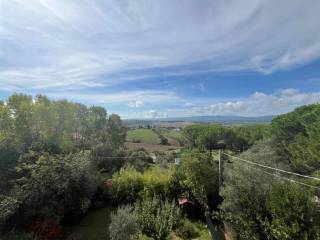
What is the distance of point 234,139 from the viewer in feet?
155

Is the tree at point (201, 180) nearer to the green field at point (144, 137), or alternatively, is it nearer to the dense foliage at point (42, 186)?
the dense foliage at point (42, 186)

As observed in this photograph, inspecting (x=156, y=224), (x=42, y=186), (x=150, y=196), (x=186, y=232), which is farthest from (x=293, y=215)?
(x=42, y=186)

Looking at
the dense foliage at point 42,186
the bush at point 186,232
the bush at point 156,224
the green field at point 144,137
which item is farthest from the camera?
the green field at point 144,137

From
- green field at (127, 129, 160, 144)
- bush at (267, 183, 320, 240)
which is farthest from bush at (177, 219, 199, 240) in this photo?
green field at (127, 129, 160, 144)

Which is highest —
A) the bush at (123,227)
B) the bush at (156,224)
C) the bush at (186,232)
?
the bush at (123,227)

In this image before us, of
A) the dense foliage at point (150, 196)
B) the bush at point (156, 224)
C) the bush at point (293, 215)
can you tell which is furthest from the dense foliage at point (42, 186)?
the bush at point (293, 215)

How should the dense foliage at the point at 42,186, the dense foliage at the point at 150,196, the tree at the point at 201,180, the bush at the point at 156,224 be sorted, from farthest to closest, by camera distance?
the tree at the point at 201,180, the dense foliage at the point at 42,186, the bush at the point at 156,224, the dense foliage at the point at 150,196

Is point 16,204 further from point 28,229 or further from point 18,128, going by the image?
point 18,128

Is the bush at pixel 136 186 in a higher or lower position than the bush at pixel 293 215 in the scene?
lower

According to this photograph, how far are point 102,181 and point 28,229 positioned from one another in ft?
19.2

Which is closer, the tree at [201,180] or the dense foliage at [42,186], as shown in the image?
the dense foliage at [42,186]

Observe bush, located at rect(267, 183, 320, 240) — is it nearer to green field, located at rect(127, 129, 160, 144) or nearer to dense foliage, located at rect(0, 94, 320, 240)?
dense foliage, located at rect(0, 94, 320, 240)

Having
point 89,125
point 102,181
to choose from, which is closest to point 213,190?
point 102,181

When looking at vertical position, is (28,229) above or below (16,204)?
below
